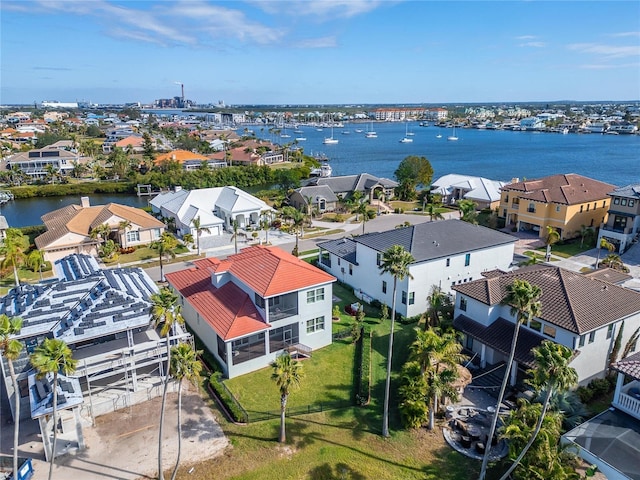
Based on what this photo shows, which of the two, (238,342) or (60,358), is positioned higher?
(60,358)

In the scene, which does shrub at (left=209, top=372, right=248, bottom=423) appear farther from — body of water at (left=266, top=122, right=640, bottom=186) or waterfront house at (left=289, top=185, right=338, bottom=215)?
body of water at (left=266, top=122, right=640, bottom=186)

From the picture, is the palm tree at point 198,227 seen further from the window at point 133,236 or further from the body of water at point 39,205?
the body of water at point 39,205

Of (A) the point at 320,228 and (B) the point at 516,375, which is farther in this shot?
(A) the point at 320,228

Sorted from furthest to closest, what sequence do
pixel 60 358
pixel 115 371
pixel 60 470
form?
pixel 115 371
pixel 60 470
pixel 60 358

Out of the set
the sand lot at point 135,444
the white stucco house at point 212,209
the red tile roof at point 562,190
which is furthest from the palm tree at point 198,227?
the red tile roof at point 562,190

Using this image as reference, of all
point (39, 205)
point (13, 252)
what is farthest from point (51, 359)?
point (39, 205)

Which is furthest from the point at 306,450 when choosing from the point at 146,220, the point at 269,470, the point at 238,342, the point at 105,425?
the point at 146,220

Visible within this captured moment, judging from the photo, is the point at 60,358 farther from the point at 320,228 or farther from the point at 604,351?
the point at 320,228

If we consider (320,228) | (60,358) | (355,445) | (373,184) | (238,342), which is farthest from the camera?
(373,184)
